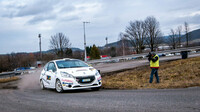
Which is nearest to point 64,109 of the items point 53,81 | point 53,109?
point 53,109

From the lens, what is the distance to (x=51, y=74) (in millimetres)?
12875

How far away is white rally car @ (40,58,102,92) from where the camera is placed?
37.2 ft

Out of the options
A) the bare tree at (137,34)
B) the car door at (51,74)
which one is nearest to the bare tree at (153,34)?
the bare tree at (137,34)

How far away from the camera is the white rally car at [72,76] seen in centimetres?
1134

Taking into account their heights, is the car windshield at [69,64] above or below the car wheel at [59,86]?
above

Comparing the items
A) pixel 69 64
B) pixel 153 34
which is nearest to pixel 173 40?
pixel 153 34

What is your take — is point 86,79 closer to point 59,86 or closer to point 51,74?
point 59,86

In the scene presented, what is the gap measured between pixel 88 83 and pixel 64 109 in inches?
166

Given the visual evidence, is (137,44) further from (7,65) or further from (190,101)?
(190,101)

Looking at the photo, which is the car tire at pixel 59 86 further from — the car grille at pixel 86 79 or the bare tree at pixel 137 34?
the bare tree at pixel 137 34

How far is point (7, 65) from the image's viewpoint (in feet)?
244

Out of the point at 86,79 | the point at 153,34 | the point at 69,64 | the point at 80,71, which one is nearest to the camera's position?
the point at 86,79

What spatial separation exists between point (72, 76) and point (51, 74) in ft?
6.18

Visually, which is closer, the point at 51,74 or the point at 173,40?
the point at 51,74
